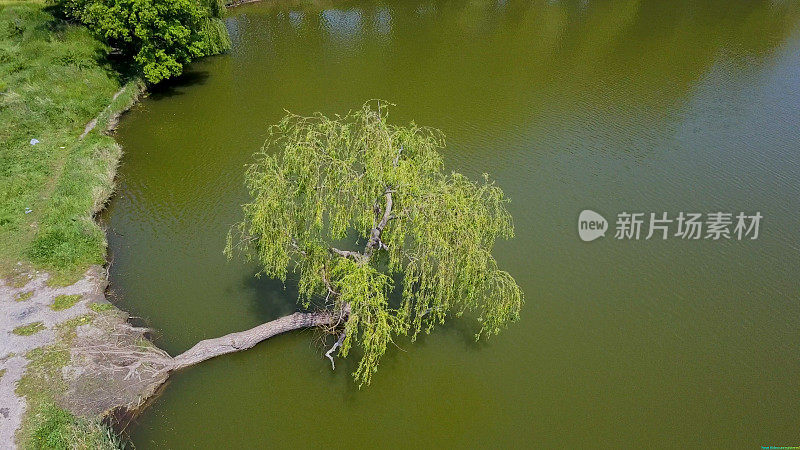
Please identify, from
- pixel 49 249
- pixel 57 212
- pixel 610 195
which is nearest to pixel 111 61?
pixel 57 212

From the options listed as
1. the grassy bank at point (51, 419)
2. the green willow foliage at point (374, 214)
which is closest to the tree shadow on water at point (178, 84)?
the grassy bank at point (51, 419)

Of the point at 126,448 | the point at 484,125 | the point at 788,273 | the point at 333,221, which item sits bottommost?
the point at 126,448

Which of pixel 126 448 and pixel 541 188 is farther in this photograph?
pixel 541 188

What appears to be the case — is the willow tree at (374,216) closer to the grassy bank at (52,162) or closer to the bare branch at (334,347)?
the bare branch at (334,347)

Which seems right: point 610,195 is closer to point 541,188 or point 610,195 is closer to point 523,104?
point 541,188

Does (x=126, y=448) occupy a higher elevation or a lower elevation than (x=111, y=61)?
lower

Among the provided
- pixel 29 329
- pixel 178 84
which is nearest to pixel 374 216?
pixel 29 329
